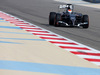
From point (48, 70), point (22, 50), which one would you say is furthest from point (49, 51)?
point (48, 70)

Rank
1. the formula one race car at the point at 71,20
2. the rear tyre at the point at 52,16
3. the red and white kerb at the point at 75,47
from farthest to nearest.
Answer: the rear tyre at the point at 52,16
the formula one race car at the point at 71,20
the red and white kerb at the point at 75,47

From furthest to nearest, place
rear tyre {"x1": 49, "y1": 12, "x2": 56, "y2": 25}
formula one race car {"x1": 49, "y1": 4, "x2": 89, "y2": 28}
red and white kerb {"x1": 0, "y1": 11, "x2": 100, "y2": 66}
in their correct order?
rear tyre {"x1": 49, "y1": 12, "x2": 56, "y2": 25}
formula one race car {"x1": 49, "y1": 4, "x2": 89, "y2": 28}
red and white kerb {"x1": 0, "y1": 11, "x2": 100, "y2": 66}

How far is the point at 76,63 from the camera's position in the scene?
7977mm

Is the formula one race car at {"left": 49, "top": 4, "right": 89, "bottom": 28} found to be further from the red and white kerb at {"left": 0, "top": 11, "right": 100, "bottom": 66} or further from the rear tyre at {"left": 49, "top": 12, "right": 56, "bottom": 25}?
the red and white kerb at {"left": 0, "top": 11, "right": 100, "bottom": 66}

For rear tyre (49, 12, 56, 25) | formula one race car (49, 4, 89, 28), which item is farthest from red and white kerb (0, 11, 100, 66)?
rear tyre (49, 12, 56, 25)

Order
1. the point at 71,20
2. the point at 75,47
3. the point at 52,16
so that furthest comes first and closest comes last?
the point at 52,16 → the point at 71,20 → the point at 75,47

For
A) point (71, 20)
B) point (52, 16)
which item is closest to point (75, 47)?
point (71, 20)

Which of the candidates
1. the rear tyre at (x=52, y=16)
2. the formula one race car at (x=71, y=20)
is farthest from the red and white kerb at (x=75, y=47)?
the rear tyre at (x=52, y=16)

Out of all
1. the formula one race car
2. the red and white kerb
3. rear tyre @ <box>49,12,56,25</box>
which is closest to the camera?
the red and white kerb

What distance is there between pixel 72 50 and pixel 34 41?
74.2 inches

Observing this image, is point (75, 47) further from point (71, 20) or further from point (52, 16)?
point (52, 16)

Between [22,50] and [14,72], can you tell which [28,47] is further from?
[14,72]

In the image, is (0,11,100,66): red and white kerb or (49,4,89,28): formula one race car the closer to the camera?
(0,11,100,66): red and white kerb

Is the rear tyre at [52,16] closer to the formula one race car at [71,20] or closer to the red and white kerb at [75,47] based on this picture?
the formula one race car at [71,20]
